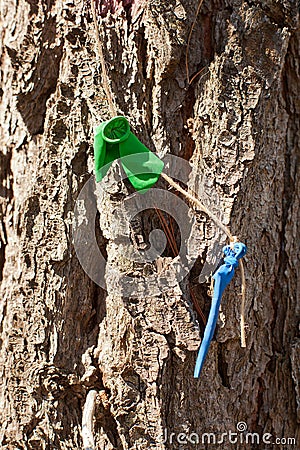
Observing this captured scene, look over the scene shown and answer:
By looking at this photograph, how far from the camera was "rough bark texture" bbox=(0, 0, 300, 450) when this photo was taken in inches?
49.3

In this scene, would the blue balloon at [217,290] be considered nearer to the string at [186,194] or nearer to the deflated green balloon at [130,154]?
the string at [186,194]

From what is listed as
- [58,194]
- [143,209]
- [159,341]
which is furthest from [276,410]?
[58,194]

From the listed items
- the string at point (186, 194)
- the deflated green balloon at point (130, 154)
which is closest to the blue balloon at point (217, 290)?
the string at point (186, 194)

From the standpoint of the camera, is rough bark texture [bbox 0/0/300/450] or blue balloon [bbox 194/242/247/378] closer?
blue balloon [bbox 194/242/247/378]

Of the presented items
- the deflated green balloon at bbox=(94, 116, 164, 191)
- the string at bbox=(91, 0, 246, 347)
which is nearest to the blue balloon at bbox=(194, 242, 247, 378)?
the string at bbox=(91, 0, 246, 347)

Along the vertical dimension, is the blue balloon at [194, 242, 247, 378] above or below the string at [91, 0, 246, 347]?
below

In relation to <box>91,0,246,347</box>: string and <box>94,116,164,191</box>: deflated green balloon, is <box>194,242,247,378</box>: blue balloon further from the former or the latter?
<box>94,116,164,191</box>: deflated green balloon

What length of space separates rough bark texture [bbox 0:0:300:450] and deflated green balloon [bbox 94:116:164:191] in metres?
0.09

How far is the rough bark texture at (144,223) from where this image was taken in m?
1.25

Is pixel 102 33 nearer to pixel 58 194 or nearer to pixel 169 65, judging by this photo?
pixel 169 65

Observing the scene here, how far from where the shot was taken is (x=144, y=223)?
127 centimetres

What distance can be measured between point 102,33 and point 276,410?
927mm

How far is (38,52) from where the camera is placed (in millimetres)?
1329

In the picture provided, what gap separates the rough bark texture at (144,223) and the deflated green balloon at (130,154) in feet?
0.31
